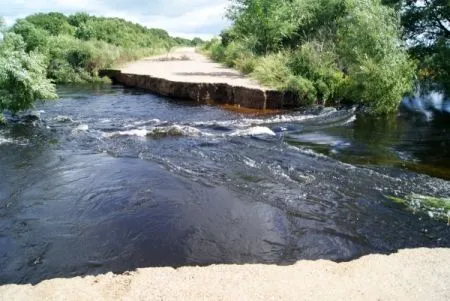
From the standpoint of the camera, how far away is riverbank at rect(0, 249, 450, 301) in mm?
4266

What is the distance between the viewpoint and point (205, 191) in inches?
306

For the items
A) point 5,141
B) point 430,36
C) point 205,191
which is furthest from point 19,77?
point 430,36

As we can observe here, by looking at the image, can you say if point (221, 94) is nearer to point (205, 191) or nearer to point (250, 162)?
point (250, 162)

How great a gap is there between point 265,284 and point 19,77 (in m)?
10.1

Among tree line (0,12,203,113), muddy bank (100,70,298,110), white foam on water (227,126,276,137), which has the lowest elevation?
white foam on water (227,126,276,137)

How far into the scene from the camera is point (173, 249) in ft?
18.8

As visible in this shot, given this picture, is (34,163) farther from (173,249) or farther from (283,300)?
(283,300)

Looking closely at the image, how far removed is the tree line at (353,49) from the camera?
14.7 meters

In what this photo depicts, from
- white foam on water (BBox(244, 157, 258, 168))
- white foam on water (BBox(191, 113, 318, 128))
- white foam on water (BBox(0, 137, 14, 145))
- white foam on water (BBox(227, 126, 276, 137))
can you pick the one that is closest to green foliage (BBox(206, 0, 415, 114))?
white foam on water (BBox(191, 113, 318, 128))

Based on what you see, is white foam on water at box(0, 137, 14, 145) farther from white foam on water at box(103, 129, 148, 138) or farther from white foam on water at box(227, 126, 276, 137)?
white foam on water at box(227, 126, 276, 137)

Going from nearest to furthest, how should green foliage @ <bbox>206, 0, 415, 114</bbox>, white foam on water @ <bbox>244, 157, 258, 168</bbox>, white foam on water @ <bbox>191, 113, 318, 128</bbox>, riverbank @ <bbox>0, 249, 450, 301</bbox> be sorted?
1. riverbank @ <bbox>0, 249, 450, 301</bbox>
2. white foam on water @ <bbox>244, 157, 258, 168</bbox>
3. white foam on water @ <bbox>191, 113, 318, 128</bbox>
4. green foliage @ <bbox>206, 0, 415, 114</bbox>

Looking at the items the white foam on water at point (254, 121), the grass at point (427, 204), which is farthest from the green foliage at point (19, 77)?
the grass at point (427, 204)

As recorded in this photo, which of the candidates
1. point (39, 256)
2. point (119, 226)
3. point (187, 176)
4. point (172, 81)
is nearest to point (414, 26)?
point (172, 81)

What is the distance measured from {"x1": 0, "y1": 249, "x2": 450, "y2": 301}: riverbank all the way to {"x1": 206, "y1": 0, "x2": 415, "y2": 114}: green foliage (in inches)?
419
